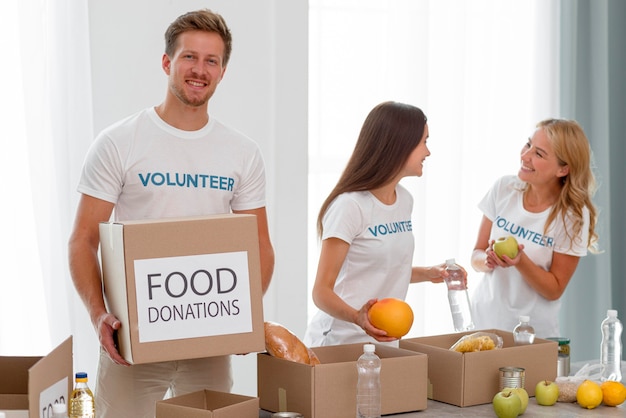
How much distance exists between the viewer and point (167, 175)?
226cm

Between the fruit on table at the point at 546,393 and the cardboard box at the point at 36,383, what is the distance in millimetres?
1129

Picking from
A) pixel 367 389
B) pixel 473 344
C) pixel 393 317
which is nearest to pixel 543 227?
pixel 473 344

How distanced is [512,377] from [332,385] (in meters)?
0.48

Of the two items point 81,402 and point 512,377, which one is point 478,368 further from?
point 81,402

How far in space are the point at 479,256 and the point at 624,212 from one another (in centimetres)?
183

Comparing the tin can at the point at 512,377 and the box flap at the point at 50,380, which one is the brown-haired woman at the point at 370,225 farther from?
the box flap at the point at 50,380

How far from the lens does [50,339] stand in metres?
3.22

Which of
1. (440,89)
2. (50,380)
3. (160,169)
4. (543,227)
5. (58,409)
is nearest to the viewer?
(58,409)

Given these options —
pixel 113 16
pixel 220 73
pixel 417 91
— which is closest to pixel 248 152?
pixel 220 73

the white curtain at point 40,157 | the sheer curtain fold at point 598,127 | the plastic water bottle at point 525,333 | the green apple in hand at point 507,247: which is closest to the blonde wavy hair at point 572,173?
the green apple in hand at point 507,247

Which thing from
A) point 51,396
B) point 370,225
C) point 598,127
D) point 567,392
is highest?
point 598,127

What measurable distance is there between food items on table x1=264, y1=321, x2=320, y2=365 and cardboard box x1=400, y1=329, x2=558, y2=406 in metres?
0.33

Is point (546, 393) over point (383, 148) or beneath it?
beneath

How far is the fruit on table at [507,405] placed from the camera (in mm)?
1989
